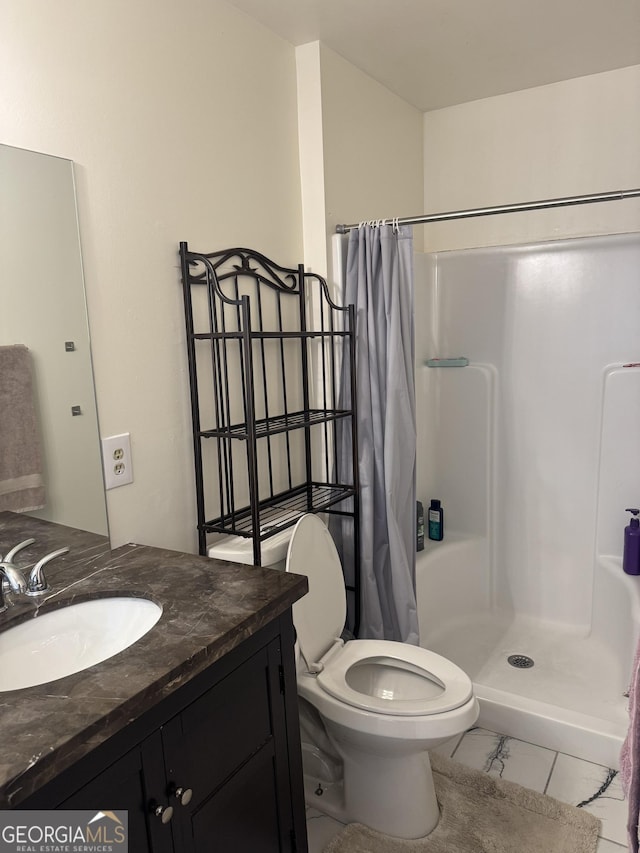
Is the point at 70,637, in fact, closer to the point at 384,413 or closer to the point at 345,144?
the point at 384,413

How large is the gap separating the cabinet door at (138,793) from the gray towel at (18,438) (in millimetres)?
626

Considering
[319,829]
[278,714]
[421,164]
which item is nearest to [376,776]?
[319,829]

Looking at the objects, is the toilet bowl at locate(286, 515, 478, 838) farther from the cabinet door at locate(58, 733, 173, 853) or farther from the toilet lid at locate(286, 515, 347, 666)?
the cabinet door at locate(58, 733, 173, 853)

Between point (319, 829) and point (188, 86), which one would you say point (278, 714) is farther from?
point (188, 86)

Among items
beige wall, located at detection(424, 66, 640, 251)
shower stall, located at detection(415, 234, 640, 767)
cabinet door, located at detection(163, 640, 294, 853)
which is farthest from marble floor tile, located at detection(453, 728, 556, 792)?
beige wall, located at detection(424, 66, 640, 251)

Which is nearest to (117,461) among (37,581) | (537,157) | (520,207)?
(37,581)

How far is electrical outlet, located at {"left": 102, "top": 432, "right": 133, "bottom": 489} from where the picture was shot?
1.56 m

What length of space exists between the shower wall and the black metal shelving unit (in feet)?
2.43

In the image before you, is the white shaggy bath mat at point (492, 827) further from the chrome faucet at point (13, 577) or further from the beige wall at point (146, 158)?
the chrome faucet at point (13, 577)

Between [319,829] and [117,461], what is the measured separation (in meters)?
1.22

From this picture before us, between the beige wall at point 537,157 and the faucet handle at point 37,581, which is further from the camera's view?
the beige wall at point 537,157

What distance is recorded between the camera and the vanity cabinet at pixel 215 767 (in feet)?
3.16

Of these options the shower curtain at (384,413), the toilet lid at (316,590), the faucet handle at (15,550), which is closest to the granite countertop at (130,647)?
the faucet handle at (15,550)

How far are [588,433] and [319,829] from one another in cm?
181
